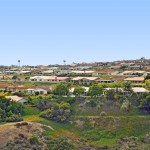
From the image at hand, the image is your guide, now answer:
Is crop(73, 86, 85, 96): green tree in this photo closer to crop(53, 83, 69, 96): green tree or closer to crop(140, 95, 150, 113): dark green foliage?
crop(53, 83, 69, 96): green tree

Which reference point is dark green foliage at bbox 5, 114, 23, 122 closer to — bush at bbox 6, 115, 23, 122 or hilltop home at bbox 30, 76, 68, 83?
bush at bbox 6, 115, 23, 122

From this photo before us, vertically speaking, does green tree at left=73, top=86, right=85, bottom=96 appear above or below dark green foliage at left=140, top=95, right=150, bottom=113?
above

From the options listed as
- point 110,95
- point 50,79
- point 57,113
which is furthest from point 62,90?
point 50,79

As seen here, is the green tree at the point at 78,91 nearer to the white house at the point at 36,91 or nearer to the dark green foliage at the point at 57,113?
the white house at the point at 36,91

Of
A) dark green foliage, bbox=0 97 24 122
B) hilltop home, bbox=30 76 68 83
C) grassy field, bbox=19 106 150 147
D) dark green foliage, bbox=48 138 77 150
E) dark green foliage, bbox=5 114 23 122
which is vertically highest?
hilltop home, bbox=30 76 68 83

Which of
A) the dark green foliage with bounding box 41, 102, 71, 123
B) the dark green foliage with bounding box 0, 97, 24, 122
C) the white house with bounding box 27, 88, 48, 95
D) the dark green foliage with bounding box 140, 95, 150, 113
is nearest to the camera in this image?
the dark green foliage with bounding box 0, 97, 24, 122

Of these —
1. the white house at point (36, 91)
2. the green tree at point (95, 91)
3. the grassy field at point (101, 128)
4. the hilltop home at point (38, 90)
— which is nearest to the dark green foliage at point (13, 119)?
the grassy field at point (101, 128)

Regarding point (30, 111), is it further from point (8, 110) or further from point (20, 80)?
point (20, 80)

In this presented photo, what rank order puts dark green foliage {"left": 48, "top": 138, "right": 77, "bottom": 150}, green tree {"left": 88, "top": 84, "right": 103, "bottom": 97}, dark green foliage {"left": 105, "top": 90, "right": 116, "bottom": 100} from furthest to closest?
green tree {"left": 88, "top": 84, "right": 103, "bottom": 97} → dark green foliage {"left": 105, "top": 90, "right": 116, "bottom": 100} → dark green foliage {"left": 48, "top": 138, "right": 77, "bottom": 150}

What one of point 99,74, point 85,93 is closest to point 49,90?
point 85,93

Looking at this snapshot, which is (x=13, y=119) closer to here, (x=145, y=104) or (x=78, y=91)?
(x=78, y=91)

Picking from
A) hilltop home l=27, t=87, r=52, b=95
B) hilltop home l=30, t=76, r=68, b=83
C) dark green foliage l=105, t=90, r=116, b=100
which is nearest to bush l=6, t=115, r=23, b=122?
dark green foliage l=105, t=90, r=116, b=100

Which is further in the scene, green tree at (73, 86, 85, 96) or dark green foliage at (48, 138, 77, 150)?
green tree at (73, 86, 85, 96)
